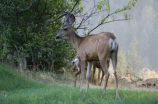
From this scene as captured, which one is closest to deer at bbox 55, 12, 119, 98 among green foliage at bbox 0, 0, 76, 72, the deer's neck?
the deer's neck

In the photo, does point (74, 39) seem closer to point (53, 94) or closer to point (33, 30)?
point (53, 94)

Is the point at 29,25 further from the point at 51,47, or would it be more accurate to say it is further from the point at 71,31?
the point at 71,31

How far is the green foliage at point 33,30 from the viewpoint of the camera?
40.9 ft

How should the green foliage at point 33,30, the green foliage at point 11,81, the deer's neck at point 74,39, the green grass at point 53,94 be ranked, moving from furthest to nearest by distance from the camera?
the green foliage at point 33,30, the green foliage at point 11,81, the deer's neck at point 74,39, the green grass at point 53,94

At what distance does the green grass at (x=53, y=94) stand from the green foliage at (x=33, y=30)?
2098 millimetres

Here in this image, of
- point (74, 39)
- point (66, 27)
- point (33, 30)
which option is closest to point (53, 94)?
point (74, 39)

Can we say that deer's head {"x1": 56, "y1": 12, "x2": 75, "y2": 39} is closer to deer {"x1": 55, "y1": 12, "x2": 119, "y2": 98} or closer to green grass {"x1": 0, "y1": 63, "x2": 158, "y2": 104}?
deer {"x1": 55, "y1": 12, "x2": 119, "y2": 98}

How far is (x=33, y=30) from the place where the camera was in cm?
1388

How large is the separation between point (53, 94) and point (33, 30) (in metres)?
7.49

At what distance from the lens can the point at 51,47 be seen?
13500mm

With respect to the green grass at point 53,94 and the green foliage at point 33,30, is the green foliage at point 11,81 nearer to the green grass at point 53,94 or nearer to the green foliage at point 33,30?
the green grass at point 53,94

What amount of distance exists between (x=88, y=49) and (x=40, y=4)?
7.31m

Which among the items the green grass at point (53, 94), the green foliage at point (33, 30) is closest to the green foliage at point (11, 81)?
the green grass at point (53, 94)

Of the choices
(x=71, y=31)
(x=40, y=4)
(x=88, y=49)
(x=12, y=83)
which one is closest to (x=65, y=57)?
(x=40, y=4)
